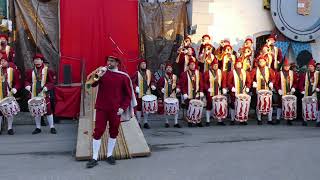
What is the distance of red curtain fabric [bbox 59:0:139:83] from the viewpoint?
41.9 ft

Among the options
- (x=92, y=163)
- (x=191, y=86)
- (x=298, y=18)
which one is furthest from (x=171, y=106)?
(x=298, y=18)

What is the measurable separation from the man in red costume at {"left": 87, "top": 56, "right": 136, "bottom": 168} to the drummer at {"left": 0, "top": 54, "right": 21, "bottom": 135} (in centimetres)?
355

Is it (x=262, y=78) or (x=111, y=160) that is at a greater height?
(x=262, y=78)

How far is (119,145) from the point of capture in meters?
8.67

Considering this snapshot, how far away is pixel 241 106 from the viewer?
11977mm

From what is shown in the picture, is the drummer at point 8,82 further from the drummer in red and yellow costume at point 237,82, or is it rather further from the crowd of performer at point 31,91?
the drummer in red and yellow costume at point 237,82

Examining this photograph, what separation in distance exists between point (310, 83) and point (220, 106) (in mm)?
2522

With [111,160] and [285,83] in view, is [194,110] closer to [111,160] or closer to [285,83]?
[285,83]

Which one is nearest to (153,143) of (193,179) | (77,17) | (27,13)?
(193,179)

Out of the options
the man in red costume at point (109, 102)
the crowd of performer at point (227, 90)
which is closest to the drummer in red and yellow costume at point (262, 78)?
the crowd of performer at point (227, 90)

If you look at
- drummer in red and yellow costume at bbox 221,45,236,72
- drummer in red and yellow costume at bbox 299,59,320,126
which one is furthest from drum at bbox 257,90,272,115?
drummer in red and yellow costume at bbox 221,45,236,72

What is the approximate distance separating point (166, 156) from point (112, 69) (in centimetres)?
182

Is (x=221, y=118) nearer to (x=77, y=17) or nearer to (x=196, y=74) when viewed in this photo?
(x=196, y=74)

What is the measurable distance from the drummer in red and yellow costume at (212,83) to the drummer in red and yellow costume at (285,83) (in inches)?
61.3
